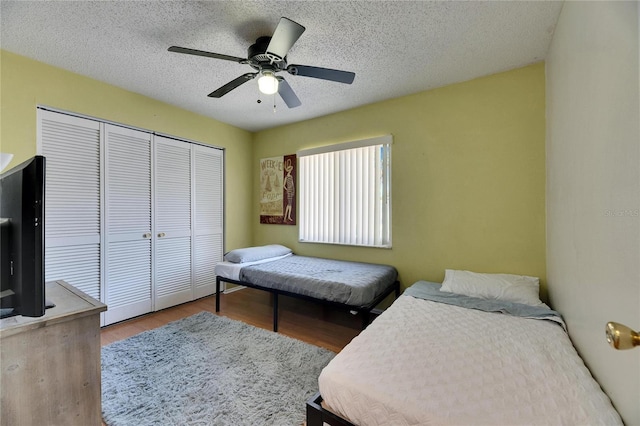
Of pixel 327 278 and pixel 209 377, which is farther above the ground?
pixel 327 278

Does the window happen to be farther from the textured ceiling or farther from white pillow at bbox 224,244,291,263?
the textured ceiling

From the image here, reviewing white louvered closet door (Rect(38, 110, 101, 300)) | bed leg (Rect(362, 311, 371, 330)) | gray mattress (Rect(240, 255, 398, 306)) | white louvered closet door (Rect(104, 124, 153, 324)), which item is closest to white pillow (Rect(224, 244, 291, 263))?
gray mattress (Rect(240, 255, 398, 306))

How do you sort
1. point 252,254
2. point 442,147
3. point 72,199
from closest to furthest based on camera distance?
point 72,199
point 442,147
point 252,254

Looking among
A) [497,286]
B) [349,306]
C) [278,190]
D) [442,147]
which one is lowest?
[349,306]

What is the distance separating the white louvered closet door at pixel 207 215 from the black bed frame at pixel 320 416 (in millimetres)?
2892

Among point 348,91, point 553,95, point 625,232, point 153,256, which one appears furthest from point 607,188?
point 153,256

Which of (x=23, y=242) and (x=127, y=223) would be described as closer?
(x=23, y=242)

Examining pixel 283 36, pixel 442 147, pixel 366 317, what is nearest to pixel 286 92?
pixel 283 36

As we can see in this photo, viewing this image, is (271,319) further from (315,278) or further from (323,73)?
(323,73)

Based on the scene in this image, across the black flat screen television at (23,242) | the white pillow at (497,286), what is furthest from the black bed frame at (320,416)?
the white pillow at (497,286)

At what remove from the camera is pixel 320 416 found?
1.18 meters

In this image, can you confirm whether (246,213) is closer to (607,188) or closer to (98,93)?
(98,93)

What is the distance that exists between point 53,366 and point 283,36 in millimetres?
1979

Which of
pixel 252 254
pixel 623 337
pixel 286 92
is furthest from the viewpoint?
pixel 252 254
